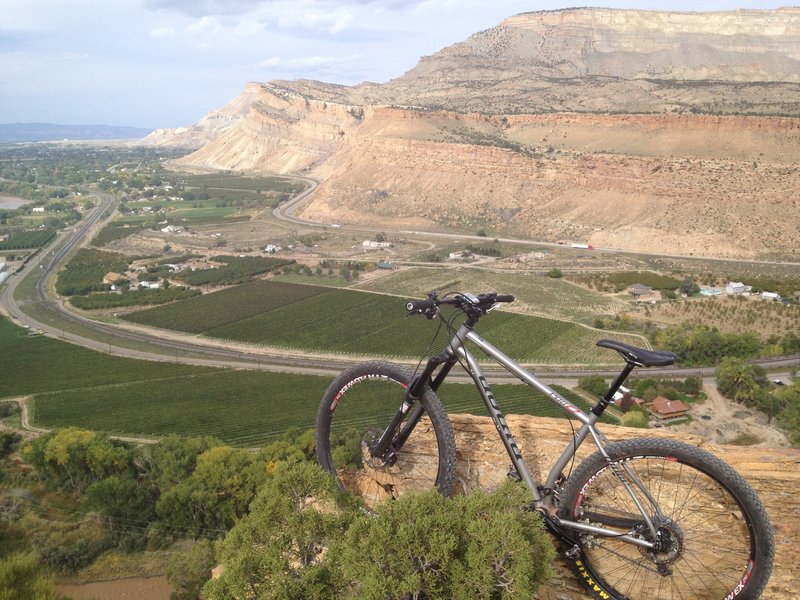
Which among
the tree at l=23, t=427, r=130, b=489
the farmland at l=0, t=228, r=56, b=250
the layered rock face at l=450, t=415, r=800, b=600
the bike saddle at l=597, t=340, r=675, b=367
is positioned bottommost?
the tree at l=23, t=427, r=130, b=489

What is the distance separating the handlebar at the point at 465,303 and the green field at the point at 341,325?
35417 millimetres

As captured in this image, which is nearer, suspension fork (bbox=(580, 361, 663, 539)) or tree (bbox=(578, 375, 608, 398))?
suspension fork (bbox=(580, 361, 663, 539))

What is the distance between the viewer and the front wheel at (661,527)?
580cm

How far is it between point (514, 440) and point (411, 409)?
54.8 inches

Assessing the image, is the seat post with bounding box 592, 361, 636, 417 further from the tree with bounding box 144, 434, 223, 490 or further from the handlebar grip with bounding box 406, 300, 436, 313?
the tree with bounding box 144, 434, 223, 490

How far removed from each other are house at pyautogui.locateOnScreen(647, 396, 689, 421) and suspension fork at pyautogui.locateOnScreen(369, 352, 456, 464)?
2847 centimetres

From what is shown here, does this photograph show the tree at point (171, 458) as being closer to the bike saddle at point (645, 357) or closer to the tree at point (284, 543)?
the tree at point (284, 543)

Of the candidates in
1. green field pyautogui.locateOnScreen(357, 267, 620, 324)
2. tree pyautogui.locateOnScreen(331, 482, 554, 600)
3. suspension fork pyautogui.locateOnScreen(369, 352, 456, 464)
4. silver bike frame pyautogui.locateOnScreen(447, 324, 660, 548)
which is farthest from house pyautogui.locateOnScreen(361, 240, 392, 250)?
tree pyautogui.locateOnScreen(331, 482, 554, 600)

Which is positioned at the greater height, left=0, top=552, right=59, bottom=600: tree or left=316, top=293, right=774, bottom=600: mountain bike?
left=316, top=293, right=774, bottom=600: mountain bike

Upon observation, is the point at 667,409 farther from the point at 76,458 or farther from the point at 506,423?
the point at 76,458

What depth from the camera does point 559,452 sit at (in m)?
8.05

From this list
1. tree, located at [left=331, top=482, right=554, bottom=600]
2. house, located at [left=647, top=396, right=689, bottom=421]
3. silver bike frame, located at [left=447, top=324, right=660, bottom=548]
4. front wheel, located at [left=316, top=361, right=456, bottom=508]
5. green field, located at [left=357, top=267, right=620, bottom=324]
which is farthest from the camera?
green field, located at [left=357, top=267, right=620, bottom=324]

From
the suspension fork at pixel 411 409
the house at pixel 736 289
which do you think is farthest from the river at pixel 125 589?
the house at pixel 736 289

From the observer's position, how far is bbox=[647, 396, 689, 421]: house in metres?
32.2
